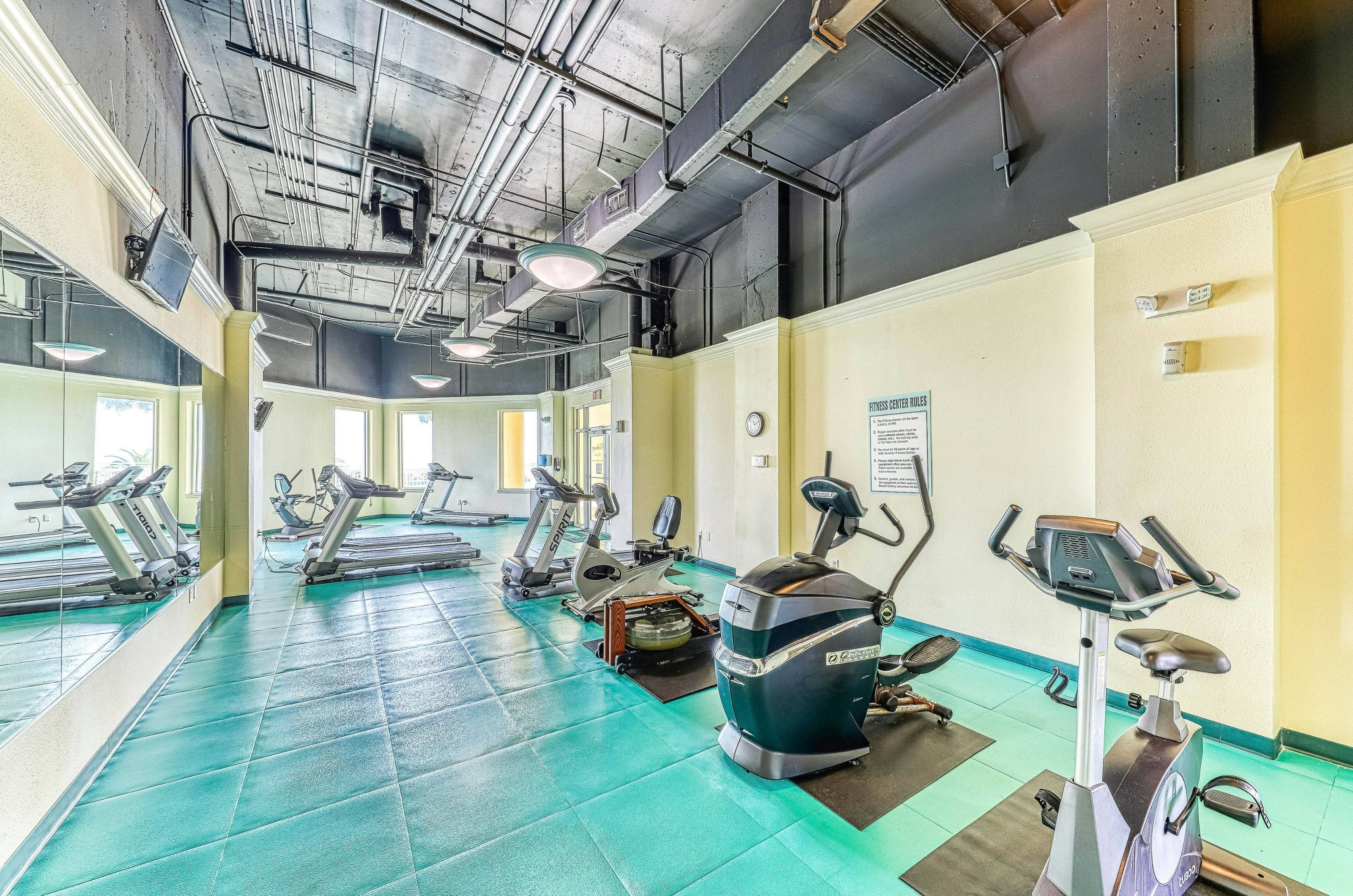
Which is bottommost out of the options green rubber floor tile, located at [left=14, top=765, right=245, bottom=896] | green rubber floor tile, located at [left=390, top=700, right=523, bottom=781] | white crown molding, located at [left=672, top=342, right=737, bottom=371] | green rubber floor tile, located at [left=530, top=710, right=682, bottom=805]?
green rubber floor tile, located at [left=390, top=700, right=523, bottom=781]

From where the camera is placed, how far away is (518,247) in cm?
671

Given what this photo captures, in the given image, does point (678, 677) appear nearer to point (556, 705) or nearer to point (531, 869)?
point (556, 705)

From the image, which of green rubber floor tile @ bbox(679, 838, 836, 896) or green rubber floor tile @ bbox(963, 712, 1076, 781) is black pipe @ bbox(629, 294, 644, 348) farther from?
green rubber floor tile @ bbox(679, 838, 836, 896)

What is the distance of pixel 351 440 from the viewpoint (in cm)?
1094

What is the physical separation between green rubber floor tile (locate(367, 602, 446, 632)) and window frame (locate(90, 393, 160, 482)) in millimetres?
1945

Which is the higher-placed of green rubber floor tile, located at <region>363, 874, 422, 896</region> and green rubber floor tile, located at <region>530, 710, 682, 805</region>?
green rubber floor tile, located at <region>363, 874, 422, 896</region>

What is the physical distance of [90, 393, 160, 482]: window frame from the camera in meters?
2.33

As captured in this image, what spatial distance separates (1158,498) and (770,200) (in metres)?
4.21

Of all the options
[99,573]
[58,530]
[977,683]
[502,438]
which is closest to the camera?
[58,530]

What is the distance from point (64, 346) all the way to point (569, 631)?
129 inches

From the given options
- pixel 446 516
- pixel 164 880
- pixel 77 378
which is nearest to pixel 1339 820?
Answer: pixel 164 880

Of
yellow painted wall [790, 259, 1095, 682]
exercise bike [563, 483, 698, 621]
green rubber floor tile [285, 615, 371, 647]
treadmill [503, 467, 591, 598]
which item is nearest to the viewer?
yellow painted wall [790, 259, 1095, 682]

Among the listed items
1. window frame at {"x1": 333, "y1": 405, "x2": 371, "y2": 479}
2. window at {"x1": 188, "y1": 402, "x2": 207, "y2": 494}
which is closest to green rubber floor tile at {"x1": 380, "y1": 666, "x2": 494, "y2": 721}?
window at {"x1": 188, "y1": 402, "x2": 207, "y2": 494}

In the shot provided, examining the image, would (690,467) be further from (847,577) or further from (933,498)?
(847,577)
